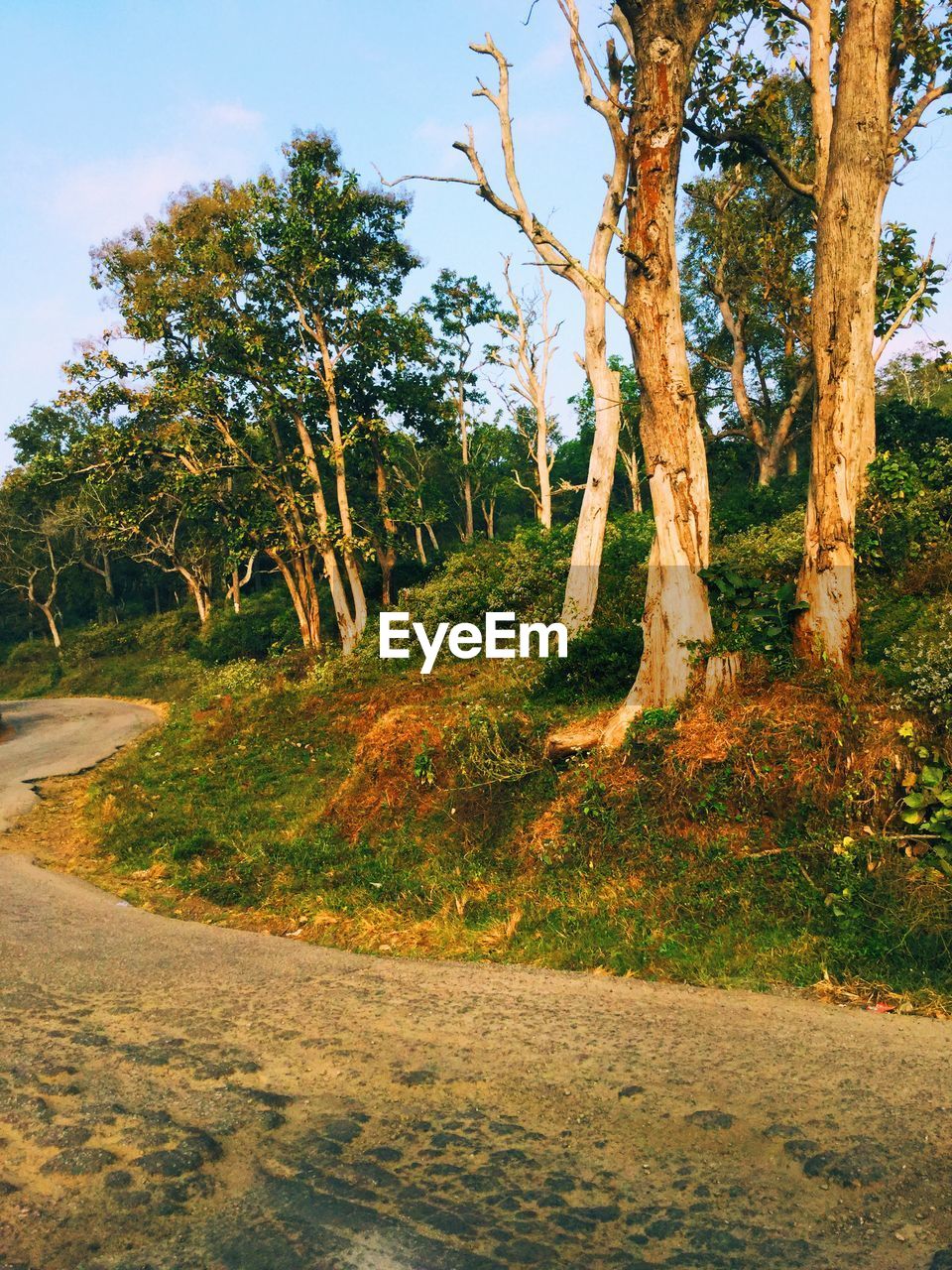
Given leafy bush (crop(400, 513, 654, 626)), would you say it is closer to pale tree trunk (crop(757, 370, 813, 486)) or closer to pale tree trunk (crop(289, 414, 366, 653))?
pale tree trunk (crop(289, 414, 366, 653))

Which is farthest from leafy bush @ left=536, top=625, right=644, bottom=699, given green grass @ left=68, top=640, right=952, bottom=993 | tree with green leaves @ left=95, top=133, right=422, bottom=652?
tree with green leaves @ left=95, top=133, right=422, bottom=652

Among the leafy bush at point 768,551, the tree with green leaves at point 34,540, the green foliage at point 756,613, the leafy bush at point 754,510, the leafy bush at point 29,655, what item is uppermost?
the tree with green leaves at point 34,540

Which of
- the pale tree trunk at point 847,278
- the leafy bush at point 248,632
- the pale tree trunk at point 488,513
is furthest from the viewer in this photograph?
the pale tree trunk at point 488,513

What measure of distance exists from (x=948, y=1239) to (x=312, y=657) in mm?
22494

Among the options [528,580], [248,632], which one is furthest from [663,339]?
[248,632]

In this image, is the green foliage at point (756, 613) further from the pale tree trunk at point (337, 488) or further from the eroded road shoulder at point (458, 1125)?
the pale tree trunk at point (337, 488)

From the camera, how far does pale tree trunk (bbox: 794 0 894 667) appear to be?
823cm

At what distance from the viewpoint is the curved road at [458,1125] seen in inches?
114

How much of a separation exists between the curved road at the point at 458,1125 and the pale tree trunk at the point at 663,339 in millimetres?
4152

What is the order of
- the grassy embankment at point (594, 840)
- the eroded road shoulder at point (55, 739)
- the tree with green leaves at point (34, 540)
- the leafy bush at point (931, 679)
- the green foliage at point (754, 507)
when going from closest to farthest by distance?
the grassy embankment at point (594, 840) < the leafy bush at point (931, 679) < the eroded road shoulder at point (55, 739) < the green foliage at point (754, 507) < the tree with green leaves at point (34, 540)

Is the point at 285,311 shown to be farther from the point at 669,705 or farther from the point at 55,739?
Answer: the point at 669,705

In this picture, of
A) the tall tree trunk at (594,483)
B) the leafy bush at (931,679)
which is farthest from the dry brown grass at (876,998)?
the tall tree trunk at (594,483)

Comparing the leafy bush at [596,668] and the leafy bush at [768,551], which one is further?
the leafy bush at [768,551]

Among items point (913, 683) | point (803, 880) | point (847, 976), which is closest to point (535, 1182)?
point (847, 976)
